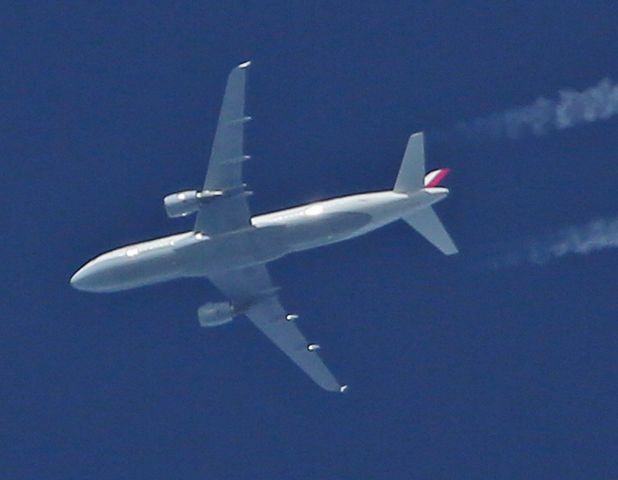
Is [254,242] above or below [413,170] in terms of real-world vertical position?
below

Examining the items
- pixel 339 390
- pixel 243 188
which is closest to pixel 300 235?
pixel 243 188

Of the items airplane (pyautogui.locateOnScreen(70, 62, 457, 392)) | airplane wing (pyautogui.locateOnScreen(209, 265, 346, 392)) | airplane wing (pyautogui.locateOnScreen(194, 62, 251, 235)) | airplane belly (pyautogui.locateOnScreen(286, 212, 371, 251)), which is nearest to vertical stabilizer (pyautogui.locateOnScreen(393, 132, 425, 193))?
airplane (pyautogui.locateOnScreen(70, 62, 457, 392))

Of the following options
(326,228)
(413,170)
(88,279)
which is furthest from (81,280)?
(413,170)

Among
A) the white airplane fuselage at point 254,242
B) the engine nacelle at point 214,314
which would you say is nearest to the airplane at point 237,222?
the white airplane fuselage at point 254,242

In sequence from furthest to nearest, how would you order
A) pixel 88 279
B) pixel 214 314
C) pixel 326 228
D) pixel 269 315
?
pixel 269 315
pixel 214 314
pixel 88 279
pixel 326 228

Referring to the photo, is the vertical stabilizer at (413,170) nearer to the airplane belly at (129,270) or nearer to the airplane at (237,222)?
the airplane at (237,222)

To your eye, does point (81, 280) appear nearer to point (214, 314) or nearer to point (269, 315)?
point (214, 314)

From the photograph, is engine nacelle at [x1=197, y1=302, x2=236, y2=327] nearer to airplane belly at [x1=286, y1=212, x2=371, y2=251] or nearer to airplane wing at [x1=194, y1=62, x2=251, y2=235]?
airplane wing at [x1=194, y1=62, x2=251, y2=235]
